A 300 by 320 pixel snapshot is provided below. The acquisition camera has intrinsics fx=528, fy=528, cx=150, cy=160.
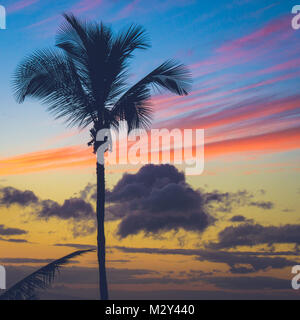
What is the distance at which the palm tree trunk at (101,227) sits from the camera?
56.3 ft

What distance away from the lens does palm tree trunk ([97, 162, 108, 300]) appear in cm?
1716

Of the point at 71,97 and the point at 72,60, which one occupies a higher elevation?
the point at 72,60

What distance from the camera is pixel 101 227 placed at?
17.5 m

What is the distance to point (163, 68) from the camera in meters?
18.4
